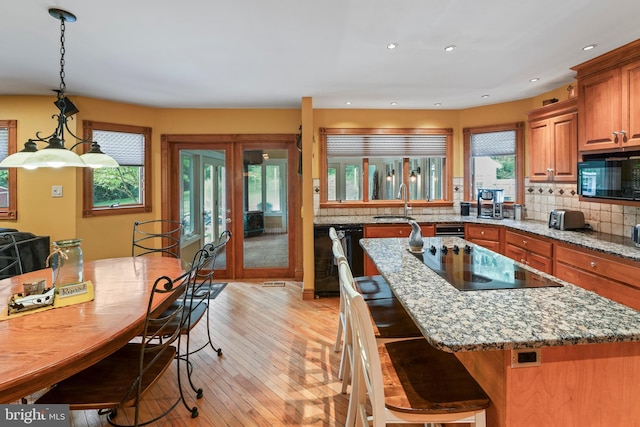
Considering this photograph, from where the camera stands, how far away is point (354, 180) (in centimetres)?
511

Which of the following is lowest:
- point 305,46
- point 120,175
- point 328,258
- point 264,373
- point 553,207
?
point 264,373

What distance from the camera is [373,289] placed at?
2.43m

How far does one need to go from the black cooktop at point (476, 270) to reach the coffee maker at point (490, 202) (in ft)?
7.42

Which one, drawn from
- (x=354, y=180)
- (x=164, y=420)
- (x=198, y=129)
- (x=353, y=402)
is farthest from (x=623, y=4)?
(x=198, y=129)

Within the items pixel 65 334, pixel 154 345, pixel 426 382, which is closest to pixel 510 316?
pixel 426 382

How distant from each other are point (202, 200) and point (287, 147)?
153 centimetres

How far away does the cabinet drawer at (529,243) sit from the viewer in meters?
3.26

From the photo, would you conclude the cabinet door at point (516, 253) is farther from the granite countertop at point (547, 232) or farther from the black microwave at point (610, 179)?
the black microwave at point (610, 179)

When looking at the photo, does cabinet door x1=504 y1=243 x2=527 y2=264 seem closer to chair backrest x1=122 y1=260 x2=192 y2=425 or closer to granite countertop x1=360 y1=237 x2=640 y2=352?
granite countertop x1=360 y1=237 x2=640 y2=352

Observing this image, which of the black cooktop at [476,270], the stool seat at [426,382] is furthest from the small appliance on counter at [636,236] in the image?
the stool seat at [426,382]

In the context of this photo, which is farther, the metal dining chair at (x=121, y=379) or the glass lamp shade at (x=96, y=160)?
the glass lamp shade at (x=96, y=160)

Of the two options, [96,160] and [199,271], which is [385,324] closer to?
[199,271]

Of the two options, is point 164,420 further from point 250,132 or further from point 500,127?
point 500,127

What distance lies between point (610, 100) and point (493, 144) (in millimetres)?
1902
